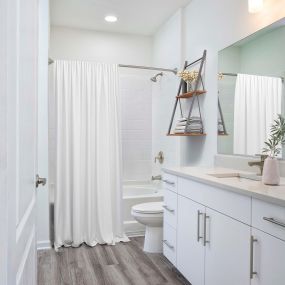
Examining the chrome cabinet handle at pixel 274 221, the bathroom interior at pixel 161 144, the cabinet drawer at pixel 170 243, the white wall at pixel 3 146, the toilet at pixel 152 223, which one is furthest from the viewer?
the toilet at pixel 152 223

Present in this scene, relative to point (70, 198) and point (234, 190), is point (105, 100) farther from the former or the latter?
point (234, 190)

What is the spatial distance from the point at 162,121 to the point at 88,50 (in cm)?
135

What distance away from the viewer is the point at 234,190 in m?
1.61

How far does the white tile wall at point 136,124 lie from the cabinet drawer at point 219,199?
6.49ft

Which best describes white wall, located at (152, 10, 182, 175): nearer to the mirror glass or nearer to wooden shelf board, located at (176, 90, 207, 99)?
wooden shelf board, located at (176, 90, 207, 99)

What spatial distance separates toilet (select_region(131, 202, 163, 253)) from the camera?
2.83 m

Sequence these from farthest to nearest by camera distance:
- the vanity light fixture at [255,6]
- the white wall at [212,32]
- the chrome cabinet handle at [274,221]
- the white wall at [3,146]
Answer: the white wall at [212,32], the vanity light fixture at [255,6], the chrome cabinet handle at [274,221], the white wall at [3,146]

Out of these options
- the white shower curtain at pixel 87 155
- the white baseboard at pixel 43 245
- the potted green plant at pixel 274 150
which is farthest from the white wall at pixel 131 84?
the potted green plant at pixel 274 150

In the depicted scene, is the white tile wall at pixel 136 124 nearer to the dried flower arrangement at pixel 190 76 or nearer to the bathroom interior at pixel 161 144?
the bathroom interior at pixel 161 144

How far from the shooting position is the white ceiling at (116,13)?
125 inches

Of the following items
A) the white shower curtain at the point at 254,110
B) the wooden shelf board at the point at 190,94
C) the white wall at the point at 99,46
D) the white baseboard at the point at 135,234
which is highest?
the white wall at the point at 99,46

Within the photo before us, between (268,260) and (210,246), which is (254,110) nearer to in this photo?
(210,246)

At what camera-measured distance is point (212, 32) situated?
9.14 ft

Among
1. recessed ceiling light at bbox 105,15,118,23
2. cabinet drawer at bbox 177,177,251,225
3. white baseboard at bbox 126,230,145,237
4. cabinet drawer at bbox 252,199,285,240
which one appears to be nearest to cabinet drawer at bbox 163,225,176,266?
cabinet drawer at bbox 177,177,251,225
